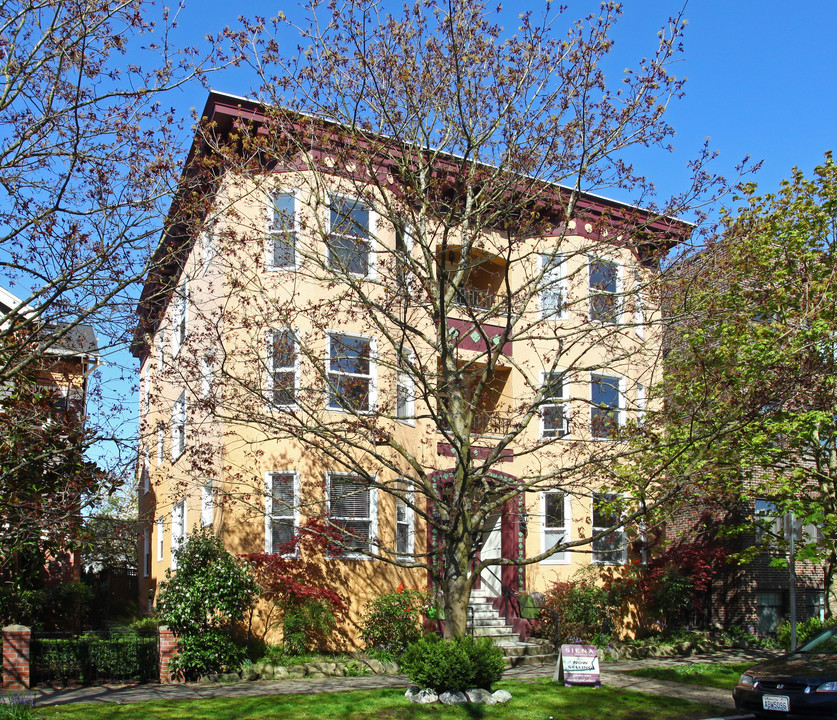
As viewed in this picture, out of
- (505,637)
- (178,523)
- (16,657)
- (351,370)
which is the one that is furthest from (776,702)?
(178,523)

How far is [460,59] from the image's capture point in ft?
38.4

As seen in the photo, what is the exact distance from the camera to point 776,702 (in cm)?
1076

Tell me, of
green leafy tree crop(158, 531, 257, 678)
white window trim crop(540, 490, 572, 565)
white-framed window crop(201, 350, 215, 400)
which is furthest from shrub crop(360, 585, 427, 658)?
white-framed window crop(201, 350, 215, 400)

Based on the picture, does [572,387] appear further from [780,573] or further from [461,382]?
[461,382]

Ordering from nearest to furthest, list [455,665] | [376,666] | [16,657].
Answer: [455,665], [16,657], [376,666]

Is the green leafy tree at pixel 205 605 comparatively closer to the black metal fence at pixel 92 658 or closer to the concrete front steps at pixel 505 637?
the black metal fence at pixel 92 658

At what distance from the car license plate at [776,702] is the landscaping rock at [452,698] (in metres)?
3.98

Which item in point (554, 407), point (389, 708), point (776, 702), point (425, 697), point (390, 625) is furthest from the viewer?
point (554, 407)

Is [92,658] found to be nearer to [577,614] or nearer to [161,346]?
[161,346]

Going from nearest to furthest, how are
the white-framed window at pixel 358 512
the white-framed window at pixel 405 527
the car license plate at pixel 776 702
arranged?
the car license plate at pixel 776 702 → the white-framed window at pixel 358 512 → the white-framed window at pixel 405 527

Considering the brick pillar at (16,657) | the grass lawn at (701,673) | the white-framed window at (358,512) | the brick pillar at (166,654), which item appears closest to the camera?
the brick pillar at (16,657)

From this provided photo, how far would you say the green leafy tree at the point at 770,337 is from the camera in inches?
545

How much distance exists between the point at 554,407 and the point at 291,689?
8.38m

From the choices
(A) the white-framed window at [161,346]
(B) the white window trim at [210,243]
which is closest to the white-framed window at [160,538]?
(A) the white-framed window at [161,346]
